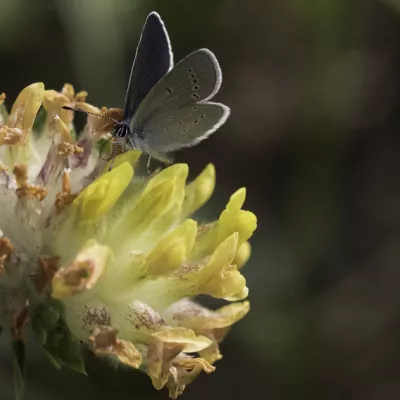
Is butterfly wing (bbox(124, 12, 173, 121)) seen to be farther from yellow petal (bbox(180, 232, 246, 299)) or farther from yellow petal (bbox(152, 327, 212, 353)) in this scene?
yellow petal (bbox(152, 327, 212, 353))

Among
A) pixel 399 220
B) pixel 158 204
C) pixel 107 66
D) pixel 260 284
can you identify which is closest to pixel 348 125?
pixel 399 220

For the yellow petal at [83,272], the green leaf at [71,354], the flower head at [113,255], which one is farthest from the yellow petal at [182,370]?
the yellow petal at [83,272]

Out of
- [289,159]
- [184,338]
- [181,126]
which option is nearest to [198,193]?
[181,126]

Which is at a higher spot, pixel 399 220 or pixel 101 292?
pixel 101 292

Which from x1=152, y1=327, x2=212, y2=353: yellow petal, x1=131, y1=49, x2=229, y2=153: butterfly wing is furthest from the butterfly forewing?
x1=152, y1=327, x2=212, y2=353: yellow petal

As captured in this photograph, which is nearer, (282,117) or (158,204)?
(158,204)

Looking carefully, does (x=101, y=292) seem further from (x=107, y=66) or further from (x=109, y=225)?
(x=107, y=66)

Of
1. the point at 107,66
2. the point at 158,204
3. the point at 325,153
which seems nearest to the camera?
the point at 158,204
